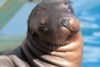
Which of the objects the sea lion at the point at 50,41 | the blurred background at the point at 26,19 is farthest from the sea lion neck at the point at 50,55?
the blurred background at the point at 26,19

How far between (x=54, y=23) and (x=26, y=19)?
7.63 feet

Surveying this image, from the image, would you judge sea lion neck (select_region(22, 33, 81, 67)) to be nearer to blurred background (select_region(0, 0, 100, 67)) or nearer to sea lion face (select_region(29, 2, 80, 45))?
sea lion face (select_region(29, 2, 80, 45))

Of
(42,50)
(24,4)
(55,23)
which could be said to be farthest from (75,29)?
(24,4)

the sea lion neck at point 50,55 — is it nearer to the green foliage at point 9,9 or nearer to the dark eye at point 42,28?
the dark eye at point 42,28

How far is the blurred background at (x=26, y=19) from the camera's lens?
4691 mm

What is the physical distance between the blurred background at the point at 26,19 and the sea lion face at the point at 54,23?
6.93 feet

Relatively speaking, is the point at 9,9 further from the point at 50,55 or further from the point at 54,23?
the point at 54,23

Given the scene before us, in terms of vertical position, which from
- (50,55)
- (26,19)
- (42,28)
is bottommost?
(50,55)

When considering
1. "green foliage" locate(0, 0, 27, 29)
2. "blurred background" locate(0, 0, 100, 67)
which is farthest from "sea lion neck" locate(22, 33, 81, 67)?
"green foliage" locate(0, 0, 27, 29)

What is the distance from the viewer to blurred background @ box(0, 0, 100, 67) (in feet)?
15.4

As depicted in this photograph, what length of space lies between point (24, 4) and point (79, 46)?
227 centimetres

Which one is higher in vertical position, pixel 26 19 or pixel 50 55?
pixel 26 19

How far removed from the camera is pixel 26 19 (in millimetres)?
4715

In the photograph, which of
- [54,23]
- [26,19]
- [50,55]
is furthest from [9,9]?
[54,23]
